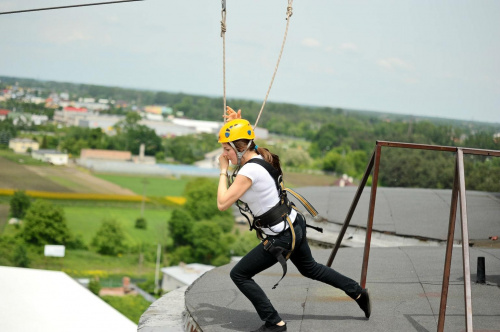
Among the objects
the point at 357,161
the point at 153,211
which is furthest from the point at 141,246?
the point at 357,161

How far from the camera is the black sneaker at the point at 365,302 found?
6.10 m

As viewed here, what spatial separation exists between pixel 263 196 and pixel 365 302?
147 centimetres

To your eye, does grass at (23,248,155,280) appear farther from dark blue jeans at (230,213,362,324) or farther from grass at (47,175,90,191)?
dark blue jeans at (230,213,362,324)

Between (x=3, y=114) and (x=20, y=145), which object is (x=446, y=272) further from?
(x=3, y=114)

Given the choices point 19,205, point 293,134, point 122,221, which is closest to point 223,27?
point 122,221

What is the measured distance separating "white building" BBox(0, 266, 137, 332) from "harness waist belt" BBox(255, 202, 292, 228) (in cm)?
713

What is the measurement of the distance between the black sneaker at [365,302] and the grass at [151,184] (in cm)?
12579

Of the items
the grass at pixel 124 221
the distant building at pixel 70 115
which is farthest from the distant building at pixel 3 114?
the grass at pixel 124 221

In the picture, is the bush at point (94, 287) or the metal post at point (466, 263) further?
the bush at point (94, 287)

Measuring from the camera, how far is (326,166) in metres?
143

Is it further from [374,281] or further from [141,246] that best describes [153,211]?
[374,281]

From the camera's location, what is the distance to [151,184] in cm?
13862

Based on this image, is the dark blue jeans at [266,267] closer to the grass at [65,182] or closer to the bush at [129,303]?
the bush at [129,303]

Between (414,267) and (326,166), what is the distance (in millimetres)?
134604
